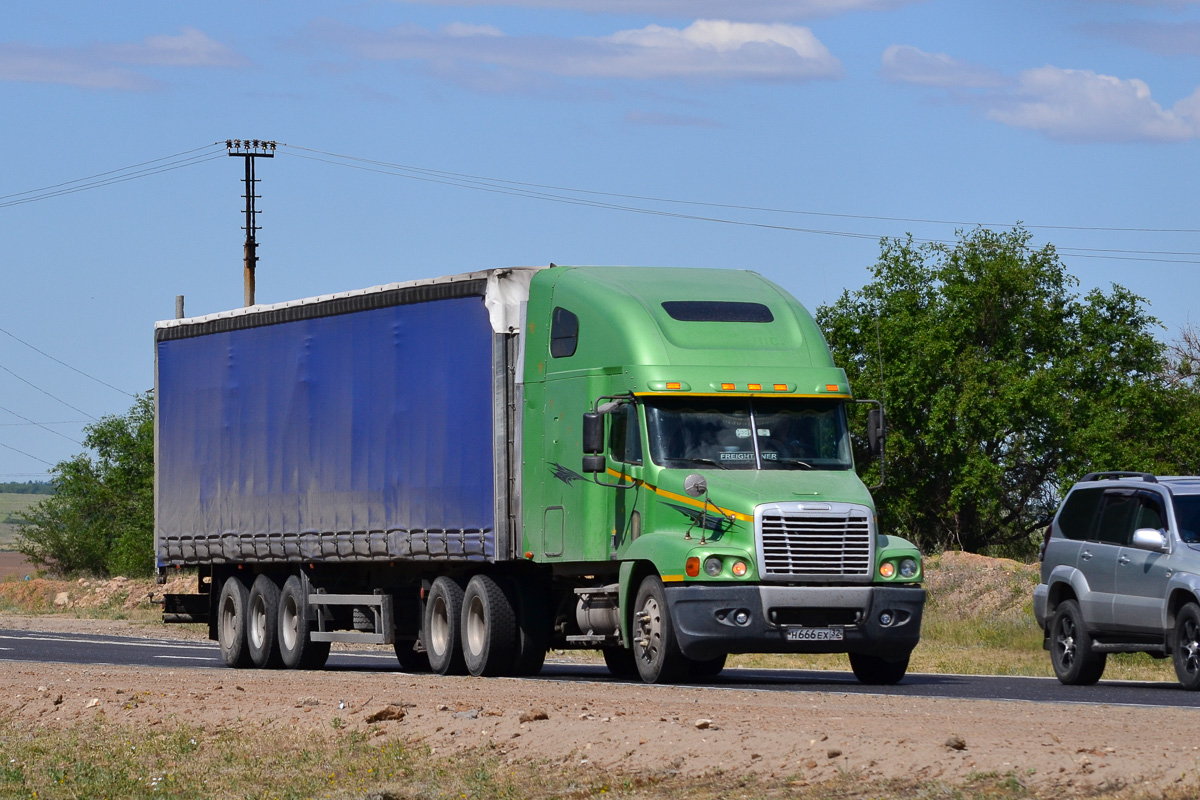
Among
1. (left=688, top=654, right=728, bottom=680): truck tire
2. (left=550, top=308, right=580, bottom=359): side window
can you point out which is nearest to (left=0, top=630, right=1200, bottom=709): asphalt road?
(left=688, top=654, right=728, bottom=680): truck tire

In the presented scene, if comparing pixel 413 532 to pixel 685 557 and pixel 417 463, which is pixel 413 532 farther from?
pixel 685 557

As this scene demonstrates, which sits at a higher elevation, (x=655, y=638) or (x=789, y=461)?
(x=789, y=461)

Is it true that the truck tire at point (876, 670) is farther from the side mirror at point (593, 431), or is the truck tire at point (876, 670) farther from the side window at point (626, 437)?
the side mirror at point (593, 431)

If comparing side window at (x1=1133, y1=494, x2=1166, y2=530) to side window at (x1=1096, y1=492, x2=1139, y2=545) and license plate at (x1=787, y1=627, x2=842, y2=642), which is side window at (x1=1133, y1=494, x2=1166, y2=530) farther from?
license plate at (x1=787, y1=627, x2=842, y2=642)

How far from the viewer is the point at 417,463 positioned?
22.2 m

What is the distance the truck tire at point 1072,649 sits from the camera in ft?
64.4

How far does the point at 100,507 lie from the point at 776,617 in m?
62.6

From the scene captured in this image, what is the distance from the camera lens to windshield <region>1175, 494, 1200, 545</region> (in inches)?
726

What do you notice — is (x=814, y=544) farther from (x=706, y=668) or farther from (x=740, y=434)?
(x=706, y=668)

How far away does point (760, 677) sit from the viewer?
2270 cm

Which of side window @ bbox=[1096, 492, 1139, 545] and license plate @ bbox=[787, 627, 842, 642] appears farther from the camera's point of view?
side window @ bbox=[1096, 492, 1139, 545]

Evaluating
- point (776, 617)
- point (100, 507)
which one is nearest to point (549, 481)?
point (776, 617)

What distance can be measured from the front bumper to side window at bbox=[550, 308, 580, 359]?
2.98 meters

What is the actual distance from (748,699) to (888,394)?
40795 millimetres
